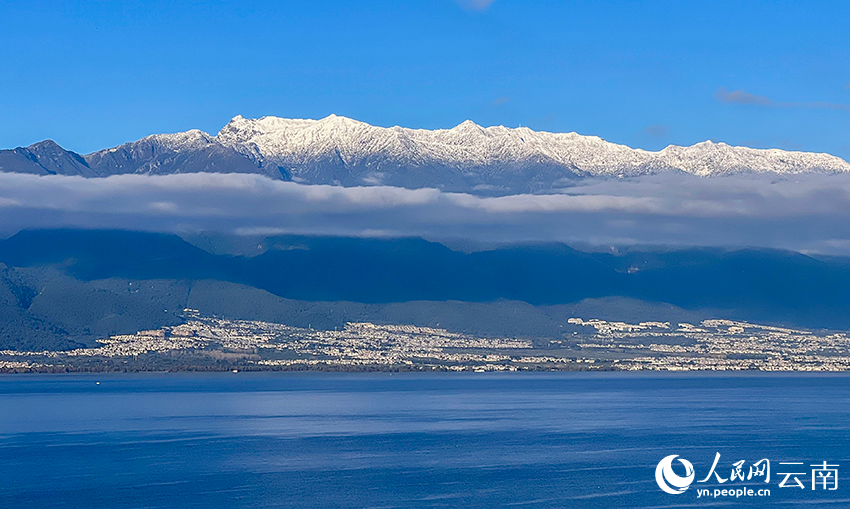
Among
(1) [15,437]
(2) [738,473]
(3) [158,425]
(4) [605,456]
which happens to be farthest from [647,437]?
(1) [15,437]

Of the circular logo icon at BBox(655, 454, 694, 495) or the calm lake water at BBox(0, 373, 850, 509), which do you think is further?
the circular logo icon at BBox(655, 454, 694, 495)

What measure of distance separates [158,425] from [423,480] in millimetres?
66748

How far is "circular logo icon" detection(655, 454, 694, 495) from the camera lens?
321ft

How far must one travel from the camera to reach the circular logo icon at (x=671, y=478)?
9781 centimetres

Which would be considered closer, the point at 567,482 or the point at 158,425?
the point at 567,482

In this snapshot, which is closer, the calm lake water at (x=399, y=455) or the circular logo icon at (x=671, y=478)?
the calm lake water at (x=399, y=455)

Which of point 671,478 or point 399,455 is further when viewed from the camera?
point 399,455

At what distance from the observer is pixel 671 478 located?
336ft

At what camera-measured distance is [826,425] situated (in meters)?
154

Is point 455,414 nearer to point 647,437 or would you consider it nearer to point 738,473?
point 647,437

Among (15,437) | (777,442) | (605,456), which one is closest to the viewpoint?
(605,456)

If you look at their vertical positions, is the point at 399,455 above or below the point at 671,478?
above

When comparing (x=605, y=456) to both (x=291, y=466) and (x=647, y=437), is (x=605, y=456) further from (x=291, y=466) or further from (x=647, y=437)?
(x=291, y=466)

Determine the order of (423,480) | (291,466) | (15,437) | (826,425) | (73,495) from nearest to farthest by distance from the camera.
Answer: (73,495), (423,480), (291,466), (15,437), (826,425)
